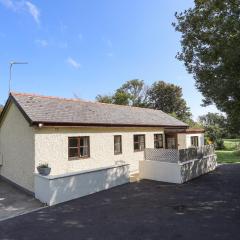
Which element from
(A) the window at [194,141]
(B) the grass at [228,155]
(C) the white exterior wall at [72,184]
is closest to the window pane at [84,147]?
(C) the white exterior wall at [72,184]

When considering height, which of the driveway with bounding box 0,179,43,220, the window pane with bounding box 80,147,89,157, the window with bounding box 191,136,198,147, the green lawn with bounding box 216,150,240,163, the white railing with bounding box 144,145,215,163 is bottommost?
the driveway with bounding box 0,179,43,220

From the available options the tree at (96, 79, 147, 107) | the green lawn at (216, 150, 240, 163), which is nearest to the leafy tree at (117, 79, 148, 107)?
the tree at (96, 79, 147, 107)

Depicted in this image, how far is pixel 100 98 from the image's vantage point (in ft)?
219

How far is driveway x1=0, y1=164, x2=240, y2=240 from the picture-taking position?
8867 millimetres

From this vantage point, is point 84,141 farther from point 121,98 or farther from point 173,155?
point 121,98

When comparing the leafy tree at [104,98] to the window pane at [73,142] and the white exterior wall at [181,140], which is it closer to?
the white exterior wall at [181,140]

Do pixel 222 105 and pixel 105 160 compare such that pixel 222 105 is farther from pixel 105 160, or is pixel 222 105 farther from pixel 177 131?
pixel 177 131

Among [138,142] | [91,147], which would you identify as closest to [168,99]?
[138,142]

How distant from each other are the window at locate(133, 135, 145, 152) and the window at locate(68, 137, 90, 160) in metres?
5.21

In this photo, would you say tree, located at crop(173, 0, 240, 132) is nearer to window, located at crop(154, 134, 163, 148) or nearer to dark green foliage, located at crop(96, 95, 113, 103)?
window, located at crop(154, 134, 163, 148)

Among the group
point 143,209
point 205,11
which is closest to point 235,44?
point 205,11

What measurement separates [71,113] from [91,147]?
7.97ft

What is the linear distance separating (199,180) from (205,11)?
10.5 metres

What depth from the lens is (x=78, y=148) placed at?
653 inches
